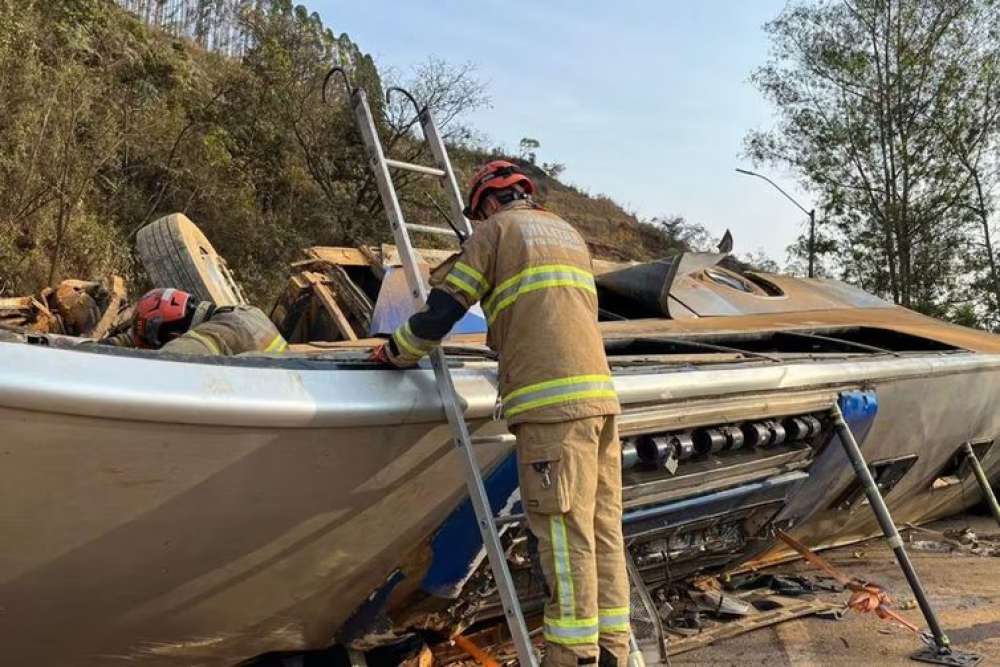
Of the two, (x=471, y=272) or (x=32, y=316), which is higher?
(x=471, y=272)

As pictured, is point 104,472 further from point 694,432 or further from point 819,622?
point 819,622

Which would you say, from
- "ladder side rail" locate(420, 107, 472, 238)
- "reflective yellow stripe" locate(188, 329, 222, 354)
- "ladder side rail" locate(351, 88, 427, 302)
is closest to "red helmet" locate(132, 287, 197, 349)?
"reflective yellow stripe" locate(188, 329, 222, 354)

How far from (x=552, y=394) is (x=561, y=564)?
1.35 feet

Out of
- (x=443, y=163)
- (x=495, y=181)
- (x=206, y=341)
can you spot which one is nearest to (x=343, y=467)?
(x=206, y=341)

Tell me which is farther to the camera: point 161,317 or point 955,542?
point 955,542

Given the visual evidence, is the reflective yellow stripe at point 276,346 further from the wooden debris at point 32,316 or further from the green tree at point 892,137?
the green tree at point 892,137

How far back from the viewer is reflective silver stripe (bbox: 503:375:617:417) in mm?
2086

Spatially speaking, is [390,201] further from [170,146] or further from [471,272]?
[170,146]

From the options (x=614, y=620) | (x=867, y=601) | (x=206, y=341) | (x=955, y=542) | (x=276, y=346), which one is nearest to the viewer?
(x=614, y=620)

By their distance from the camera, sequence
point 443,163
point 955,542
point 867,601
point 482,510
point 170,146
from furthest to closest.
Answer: point 170,146 → point 955,542 → point 867,601 → point 443,163 → point 482,510

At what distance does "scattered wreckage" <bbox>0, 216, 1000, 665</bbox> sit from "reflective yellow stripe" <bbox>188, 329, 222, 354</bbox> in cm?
39

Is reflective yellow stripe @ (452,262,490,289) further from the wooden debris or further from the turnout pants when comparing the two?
the wooden debris

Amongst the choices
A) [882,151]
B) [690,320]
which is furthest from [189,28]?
[690,320]

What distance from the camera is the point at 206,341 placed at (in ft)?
7.82
